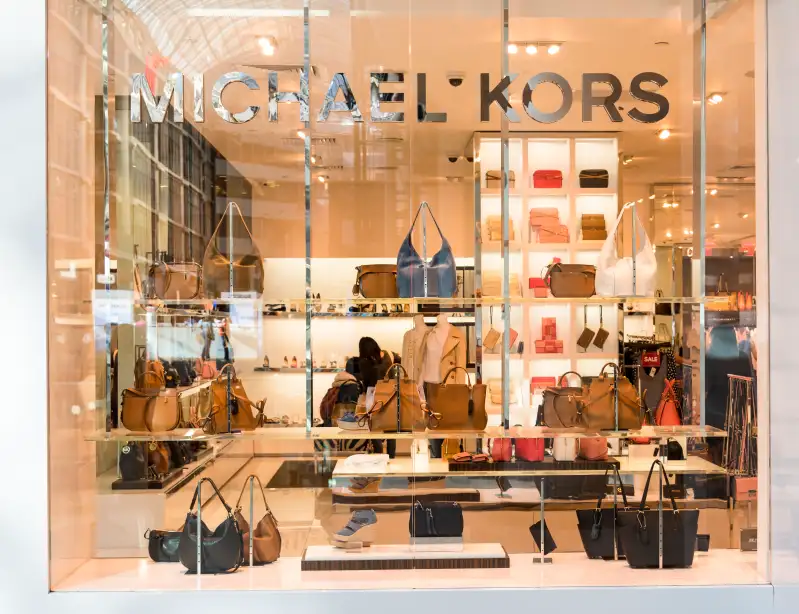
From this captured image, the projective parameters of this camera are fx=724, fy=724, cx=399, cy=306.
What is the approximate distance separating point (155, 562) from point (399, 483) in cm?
107

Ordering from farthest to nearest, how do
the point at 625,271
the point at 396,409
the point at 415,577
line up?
the point at 625,271 → the point at 396,409 → the point at 415,577

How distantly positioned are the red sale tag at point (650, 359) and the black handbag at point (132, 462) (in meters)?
2.19

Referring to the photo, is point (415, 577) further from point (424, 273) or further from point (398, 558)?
point (424, 273)

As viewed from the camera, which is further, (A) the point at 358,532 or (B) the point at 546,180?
(B) the point at 546,180

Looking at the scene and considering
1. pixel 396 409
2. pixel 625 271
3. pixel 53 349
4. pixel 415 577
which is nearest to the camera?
pixel 53 349

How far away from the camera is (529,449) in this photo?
313 cm

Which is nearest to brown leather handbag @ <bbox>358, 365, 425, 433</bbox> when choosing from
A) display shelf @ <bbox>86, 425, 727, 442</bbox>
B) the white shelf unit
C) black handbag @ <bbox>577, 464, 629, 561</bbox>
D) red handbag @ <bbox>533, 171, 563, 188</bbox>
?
display shelf @ <bbox>86, 425, 727, 442</bbox>

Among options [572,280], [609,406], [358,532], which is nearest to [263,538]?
[358,532]

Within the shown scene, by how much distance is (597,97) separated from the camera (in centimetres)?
315

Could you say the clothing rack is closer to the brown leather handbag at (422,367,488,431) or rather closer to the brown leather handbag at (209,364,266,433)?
the brown leather handbag at (422,367,488,431)

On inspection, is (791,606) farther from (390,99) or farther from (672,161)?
(390,99)

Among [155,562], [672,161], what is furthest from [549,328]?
[155,562]

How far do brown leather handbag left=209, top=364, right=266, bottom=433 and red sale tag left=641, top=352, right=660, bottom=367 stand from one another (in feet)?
5.37

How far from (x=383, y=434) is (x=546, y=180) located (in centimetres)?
130
